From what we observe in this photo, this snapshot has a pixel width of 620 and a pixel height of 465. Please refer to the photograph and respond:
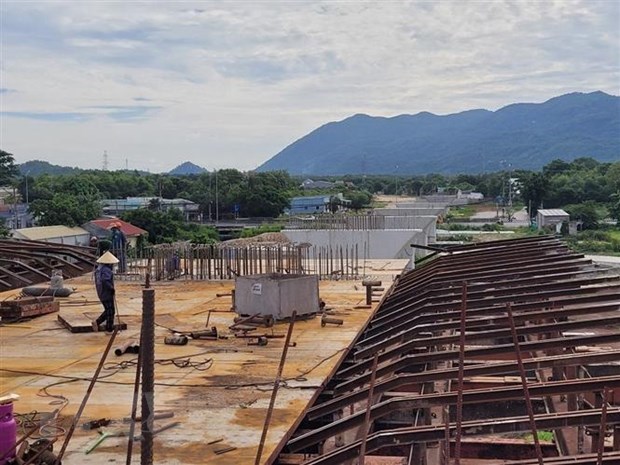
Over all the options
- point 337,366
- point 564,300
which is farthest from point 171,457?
point 564,300

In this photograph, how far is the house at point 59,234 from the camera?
5480cm

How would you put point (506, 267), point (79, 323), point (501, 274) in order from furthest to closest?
point (506, 267), point (79, 323), point (501, 274)

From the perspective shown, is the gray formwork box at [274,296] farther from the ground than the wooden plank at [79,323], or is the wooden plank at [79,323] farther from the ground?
the gray formwork box at [274,296]

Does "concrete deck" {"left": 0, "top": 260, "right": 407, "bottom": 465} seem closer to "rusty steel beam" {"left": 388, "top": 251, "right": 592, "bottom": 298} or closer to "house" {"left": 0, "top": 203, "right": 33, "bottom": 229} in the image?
"rusty steel beam" {"left": 388, "top": 251, "right": 592, "bottom": 298}

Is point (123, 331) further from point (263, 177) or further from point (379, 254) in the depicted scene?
point (263, 177)

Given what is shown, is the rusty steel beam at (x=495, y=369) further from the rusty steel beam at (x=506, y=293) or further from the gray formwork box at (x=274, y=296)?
the gray formwork box at (x=274, y=296)

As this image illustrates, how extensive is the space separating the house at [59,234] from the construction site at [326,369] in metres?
39.8

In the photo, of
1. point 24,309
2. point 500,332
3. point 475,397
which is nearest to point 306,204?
point 24,309

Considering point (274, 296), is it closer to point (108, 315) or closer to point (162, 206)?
point (108, 315)

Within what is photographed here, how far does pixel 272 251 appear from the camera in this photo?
20.8m

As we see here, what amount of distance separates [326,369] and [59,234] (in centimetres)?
5409

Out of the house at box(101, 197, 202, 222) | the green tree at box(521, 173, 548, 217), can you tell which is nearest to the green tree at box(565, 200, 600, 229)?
the green tree at box(521, 173, 548, 217)

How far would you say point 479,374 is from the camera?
260 inches

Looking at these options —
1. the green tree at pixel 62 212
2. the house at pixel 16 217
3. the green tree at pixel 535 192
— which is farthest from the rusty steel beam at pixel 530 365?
the green tree at pixel 535 192
